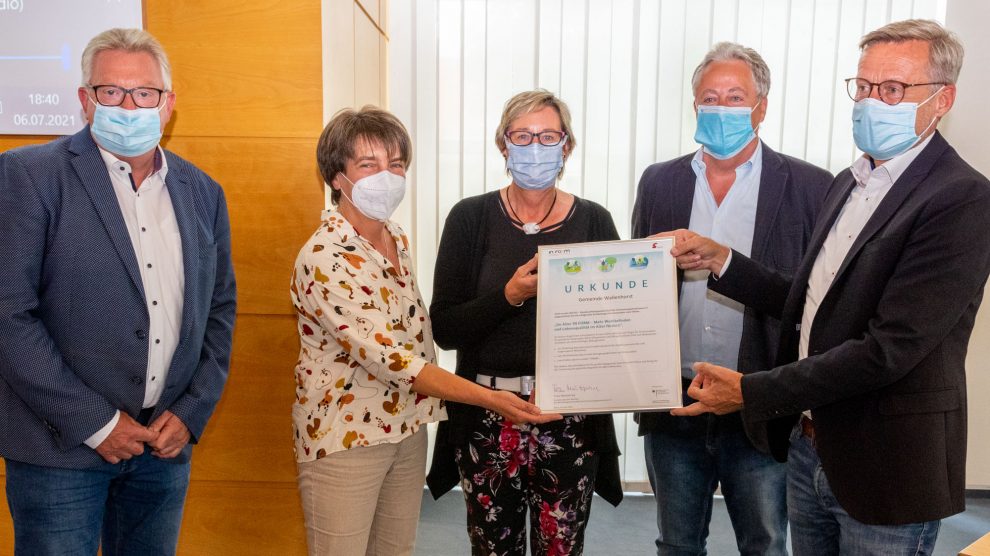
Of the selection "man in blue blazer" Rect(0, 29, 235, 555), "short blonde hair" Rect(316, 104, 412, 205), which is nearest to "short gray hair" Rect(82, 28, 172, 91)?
"man in blue blazer" Rect(0, 29, 235, 555)

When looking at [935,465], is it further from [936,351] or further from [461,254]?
[461,254]

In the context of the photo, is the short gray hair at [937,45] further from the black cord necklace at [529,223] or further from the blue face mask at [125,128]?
the blue face mask at [125,128]

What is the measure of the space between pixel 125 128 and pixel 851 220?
1796 millimetres

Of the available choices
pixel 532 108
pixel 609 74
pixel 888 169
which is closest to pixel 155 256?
pixel 532 108

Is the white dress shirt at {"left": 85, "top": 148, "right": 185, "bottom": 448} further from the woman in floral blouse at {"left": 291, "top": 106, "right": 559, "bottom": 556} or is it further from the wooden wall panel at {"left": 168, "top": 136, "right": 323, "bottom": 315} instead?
the wooden wall panel at {"left": 168, "top": 136, "right": 323, "bottom": 315}

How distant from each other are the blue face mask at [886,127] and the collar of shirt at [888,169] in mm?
14

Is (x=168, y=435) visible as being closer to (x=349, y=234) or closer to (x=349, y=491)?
(x=349, y=491)

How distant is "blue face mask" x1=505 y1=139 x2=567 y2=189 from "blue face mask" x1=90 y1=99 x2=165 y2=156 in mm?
977

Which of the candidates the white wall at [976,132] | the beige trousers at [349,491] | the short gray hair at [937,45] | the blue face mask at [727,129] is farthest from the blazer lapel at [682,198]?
the white wall at [976,132]

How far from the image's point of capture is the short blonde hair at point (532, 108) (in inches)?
84.8

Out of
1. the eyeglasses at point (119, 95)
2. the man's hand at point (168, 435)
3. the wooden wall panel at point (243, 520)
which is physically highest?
the eyeglasses at point (119, 95)

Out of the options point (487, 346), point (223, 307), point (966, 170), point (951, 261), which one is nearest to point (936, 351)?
point (951, 261)

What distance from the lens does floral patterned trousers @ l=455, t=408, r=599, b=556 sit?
2074mm

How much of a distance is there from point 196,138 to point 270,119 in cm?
29
